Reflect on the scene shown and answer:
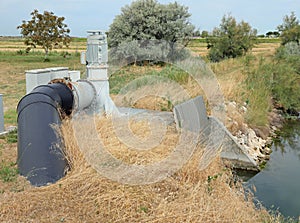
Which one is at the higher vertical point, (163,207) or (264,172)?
(163,207)

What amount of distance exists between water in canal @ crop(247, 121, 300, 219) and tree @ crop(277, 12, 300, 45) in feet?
45.5

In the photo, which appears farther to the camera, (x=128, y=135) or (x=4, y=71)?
(x=4, y=71)

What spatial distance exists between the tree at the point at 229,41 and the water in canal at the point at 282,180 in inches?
400

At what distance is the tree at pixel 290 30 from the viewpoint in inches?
845

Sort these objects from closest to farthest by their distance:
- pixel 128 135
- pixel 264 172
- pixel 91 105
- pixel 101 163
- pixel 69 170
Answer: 1. pixel 101 163
2. pixel 69 170
3. pixel 128 135
4. pixel 91 105
5. pixel 264 172

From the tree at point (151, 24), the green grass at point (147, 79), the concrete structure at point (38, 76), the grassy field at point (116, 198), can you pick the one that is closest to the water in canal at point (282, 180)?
the grassy field at point (116, 198)

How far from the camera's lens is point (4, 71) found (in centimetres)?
1866

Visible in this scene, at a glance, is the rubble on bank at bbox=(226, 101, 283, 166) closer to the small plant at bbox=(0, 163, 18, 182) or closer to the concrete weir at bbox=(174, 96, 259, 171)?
the concrete weir at bbox=(174, 96, 259, 171)

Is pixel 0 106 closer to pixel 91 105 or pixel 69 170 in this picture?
pixel 91 105

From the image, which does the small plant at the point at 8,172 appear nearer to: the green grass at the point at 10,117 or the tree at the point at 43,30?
the green grass at the point at 10,117

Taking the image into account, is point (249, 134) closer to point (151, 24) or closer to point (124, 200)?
point (124, 200)

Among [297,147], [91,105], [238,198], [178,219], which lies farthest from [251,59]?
[178,219]

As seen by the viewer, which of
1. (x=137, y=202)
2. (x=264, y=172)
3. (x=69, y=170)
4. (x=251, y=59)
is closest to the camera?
(x=137, y=202)

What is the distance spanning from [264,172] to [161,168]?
3881mm
